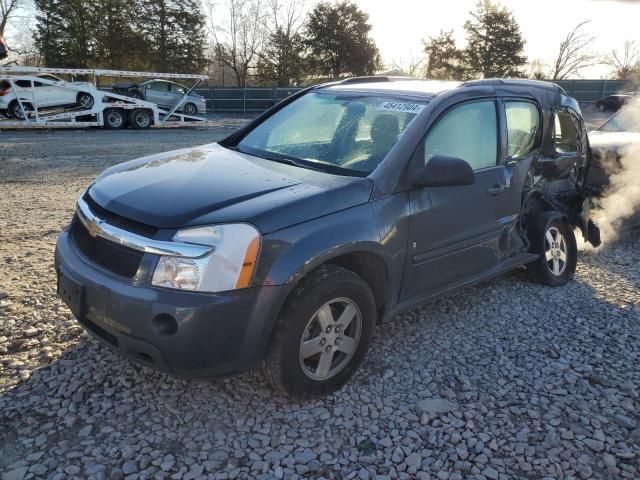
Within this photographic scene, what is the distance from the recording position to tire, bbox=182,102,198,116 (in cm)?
2508

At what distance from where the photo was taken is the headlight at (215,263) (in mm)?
2573

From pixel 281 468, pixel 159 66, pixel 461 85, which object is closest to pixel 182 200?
pixel 281 468

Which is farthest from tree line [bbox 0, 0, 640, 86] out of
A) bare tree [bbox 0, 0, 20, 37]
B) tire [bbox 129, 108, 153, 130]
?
tire [bbox 129, 108, 153, 130]

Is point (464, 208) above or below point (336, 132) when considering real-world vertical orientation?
below

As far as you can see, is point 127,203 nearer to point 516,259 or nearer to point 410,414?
point 410,414

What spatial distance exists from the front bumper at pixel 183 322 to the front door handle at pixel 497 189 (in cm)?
199

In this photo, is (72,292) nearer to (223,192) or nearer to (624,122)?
(223,192)

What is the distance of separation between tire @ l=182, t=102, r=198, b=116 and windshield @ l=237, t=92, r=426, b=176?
22.0 m

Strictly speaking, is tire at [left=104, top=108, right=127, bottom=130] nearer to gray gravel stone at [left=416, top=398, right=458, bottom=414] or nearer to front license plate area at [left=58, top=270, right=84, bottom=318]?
front license plate area at [left=58, top=270, right=84, bottom=318]

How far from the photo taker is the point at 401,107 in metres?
3.71

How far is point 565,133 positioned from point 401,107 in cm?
220

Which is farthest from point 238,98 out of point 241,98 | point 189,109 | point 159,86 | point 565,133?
point 565,133

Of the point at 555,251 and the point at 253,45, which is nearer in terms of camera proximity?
the point at 555,251

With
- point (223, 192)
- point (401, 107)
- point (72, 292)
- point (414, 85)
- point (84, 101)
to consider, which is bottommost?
point (72, 292)
